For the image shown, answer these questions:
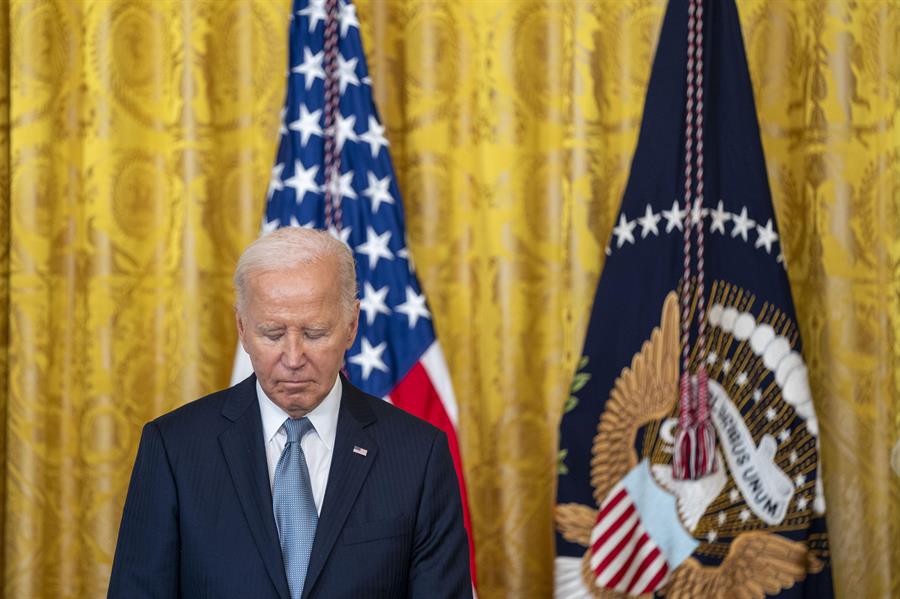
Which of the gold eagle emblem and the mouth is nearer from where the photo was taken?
the mouth

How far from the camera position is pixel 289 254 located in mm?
1783

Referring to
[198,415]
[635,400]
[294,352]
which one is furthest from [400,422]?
[635,400]

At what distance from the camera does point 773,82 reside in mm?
3402

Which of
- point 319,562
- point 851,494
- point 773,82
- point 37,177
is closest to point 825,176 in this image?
point 773,82

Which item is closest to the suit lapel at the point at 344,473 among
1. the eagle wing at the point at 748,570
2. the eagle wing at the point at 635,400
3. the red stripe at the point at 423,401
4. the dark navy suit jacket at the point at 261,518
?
the dark navy suit jacket at the point at 261,518

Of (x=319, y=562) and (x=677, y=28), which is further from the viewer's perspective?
(x=677, y=28)

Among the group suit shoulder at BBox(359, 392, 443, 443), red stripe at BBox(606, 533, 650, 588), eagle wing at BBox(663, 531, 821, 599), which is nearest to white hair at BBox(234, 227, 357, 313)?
suit shoulder at BBox(359, 392, 443, 443)

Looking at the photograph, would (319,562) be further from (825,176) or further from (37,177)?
(825,176)

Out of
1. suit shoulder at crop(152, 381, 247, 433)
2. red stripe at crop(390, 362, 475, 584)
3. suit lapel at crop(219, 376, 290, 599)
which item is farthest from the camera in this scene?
red stripe at crop(390, 362, 475, 584)

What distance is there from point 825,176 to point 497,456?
1439mm

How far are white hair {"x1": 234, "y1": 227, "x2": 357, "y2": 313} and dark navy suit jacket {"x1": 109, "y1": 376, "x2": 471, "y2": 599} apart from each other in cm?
24

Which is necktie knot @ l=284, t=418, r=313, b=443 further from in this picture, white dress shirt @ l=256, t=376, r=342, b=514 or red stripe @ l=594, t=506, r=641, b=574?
red stripe @ l=594, t=506, r=641, b=574

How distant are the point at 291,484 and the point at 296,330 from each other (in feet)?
0.91

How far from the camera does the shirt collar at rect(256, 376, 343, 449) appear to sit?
6.13 ft
